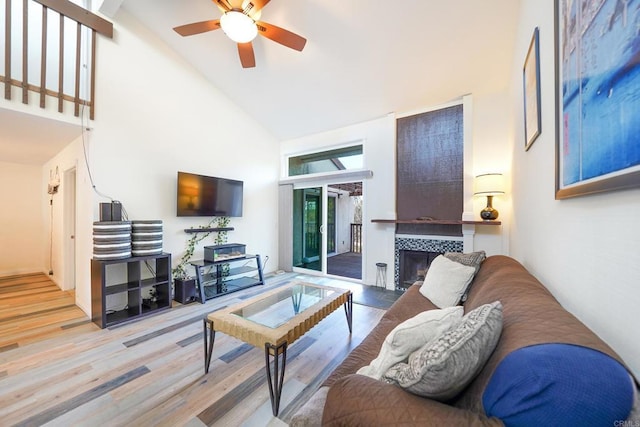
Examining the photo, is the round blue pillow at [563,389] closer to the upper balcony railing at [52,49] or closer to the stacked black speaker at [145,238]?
the stacked black speaker at [145,238]

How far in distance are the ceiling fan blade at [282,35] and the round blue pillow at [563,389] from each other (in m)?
3.07

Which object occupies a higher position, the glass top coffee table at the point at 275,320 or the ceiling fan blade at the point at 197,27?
the ceiling fan blade at the point at 197,27

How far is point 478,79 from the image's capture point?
3.19 m

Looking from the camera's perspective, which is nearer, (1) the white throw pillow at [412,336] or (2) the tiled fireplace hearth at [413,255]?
(1) the white throw pillow at [412,336]

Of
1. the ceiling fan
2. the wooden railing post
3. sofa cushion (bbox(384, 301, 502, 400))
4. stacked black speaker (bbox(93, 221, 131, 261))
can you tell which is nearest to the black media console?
stacked black speaker (bbox(93, 221, 131, 261))

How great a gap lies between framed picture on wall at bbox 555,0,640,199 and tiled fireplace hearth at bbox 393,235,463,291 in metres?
2.71

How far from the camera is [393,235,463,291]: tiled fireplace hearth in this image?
12.3 feet

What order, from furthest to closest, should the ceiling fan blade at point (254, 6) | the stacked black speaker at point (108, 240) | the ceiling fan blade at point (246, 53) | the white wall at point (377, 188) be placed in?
the white wall at point (377, 188) < the ceiling fan blade at point (246, 53) < the stacked black speaker at point (108, 240) < the ceiling fan blade at point (254, 6)

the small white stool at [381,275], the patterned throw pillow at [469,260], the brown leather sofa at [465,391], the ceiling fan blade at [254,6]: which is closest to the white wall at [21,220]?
the ceiling fan blade at [254,6]

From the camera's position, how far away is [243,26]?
2523 mm

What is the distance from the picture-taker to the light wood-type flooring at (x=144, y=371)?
158 cm

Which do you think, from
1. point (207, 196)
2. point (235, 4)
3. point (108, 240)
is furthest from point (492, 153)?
point (108, 240)

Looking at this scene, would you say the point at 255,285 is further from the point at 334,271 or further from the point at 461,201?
the point at 461,201

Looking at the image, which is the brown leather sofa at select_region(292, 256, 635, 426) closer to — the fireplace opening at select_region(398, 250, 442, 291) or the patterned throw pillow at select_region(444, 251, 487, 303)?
the patterned throw pillow at select_region(444, 251, 487, 303)
